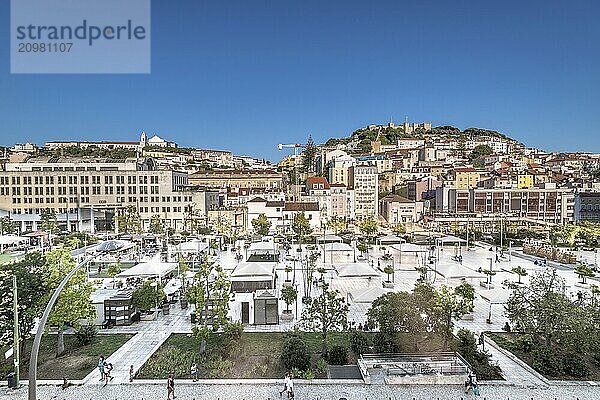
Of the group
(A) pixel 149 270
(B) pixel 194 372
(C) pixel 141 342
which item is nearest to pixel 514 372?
(B) pixel 194 372

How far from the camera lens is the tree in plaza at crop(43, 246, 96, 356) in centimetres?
1434

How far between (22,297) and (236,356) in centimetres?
637

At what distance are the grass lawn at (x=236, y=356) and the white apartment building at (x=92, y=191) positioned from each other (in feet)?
147

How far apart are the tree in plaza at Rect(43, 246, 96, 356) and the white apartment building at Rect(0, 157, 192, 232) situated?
143 feet

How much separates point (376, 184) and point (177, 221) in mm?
31493

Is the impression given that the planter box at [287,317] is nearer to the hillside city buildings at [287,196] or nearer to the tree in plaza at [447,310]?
the tree in plaza at [447,310]

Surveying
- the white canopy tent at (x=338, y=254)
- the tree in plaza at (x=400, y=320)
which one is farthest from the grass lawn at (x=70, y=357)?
the white canopy tent at (x=338, y=254)

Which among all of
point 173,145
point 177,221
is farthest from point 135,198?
point 173,145

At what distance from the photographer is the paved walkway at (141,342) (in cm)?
1293

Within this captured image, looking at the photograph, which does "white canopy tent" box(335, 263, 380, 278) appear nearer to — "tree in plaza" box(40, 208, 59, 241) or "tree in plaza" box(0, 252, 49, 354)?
"tree in plaza" box(0, 252, 49, 354)

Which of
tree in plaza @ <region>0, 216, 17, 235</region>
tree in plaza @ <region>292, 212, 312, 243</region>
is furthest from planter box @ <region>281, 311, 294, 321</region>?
tree in plaza @ <region>0, 216, 17, 235</region>

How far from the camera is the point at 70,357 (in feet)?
46.5

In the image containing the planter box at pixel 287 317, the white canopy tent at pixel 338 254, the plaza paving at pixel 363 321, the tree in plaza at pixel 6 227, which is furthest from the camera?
the tree in plaza at pixel 6 227

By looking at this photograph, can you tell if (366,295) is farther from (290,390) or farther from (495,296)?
(290,390)
